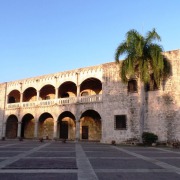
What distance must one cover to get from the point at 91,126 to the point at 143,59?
476 inches

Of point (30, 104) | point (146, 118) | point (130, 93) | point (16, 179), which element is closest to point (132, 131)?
point (146, 118)

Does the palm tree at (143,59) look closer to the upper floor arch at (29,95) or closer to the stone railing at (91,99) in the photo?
the stone railing at (91,99)

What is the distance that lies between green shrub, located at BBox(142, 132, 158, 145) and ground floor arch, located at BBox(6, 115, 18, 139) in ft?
65.9

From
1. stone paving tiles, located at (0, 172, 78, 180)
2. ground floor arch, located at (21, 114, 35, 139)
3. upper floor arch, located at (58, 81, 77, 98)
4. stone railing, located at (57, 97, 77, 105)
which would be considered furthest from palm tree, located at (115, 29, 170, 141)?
ground floor arch, located at (21, 114, 35, 139)

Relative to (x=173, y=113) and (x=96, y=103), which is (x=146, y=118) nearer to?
(x=173, y=113)

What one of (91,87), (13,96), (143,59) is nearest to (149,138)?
(143,59)

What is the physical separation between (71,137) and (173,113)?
1436 cm

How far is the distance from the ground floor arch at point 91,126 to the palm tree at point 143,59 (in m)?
8.94

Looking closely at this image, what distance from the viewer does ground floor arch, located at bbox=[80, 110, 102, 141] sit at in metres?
29.5

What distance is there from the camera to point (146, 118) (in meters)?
22.1

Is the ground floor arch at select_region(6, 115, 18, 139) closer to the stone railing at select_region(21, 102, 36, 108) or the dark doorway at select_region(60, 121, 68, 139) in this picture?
the stone railing at select_region(21, 102, 36, 108)

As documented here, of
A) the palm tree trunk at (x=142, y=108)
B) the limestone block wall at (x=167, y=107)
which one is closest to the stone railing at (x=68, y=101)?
the palm tree trunk at (x=142, y=108)

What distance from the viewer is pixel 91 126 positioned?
29953 mm

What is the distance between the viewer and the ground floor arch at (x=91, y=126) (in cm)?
2948
